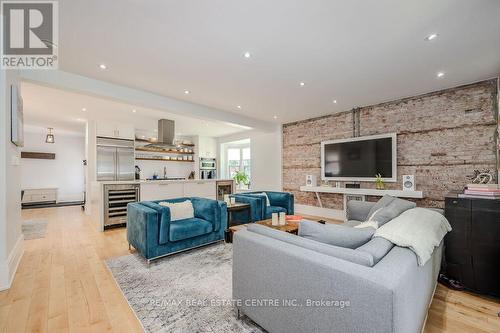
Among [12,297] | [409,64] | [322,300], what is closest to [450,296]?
[322,300]

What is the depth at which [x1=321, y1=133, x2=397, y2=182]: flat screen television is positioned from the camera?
448 cm

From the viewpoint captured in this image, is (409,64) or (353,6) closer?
(353,6)

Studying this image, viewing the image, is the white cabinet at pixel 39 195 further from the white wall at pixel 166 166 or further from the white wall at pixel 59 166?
the white wall at pixel 166 166

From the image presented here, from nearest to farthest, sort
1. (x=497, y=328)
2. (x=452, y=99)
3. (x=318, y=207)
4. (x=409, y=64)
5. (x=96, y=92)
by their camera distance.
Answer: (x=497, y=328) → (x=409, y=64) → (x=96, y=92) → (x=452, y=99) → (x=318, y=207)

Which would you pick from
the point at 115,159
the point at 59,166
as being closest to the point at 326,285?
the point at 115,159

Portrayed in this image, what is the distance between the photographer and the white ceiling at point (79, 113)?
13.6 ft

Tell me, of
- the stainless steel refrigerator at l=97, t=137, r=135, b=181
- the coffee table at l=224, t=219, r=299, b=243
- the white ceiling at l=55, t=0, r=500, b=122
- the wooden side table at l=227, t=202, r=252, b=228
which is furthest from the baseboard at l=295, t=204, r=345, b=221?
the stainless steel refrigerator at l=97, t=137, r=135, b=181

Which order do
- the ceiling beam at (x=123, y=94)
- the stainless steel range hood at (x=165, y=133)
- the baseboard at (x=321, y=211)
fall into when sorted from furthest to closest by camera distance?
the stainless steel range hood at (x=165, y=133)
the baseboard at (x=321, y=211)
the ceiling beam at (x=123, y=94)

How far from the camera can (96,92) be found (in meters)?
3.42

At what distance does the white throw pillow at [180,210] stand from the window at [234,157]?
214 inches

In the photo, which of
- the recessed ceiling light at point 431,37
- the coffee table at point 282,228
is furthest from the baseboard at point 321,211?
the recessed ceiling light at point 431,37

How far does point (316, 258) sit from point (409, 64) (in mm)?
3128

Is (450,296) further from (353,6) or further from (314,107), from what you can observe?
(314,107)

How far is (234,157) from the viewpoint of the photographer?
9.17m
